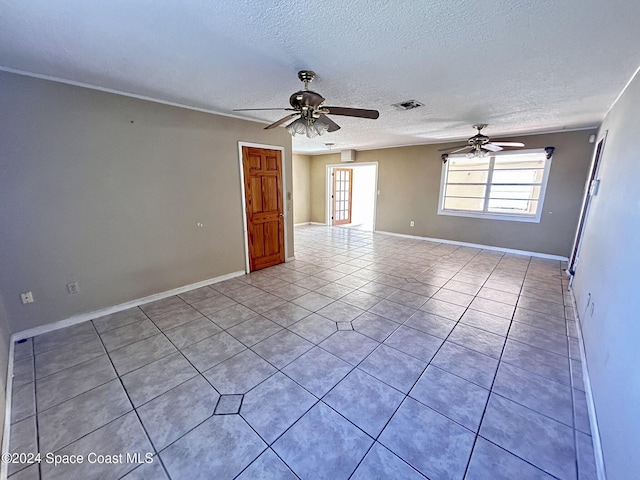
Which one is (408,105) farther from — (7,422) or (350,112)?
(7,422)

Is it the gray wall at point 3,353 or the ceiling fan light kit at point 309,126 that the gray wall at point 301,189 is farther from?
the gray wall at point 3,353

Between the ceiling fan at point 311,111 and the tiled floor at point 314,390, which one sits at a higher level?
the ceiling fan at point 311,111

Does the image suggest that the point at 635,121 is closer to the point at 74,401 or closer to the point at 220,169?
the point at 220,169

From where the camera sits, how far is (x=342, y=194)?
870 cm

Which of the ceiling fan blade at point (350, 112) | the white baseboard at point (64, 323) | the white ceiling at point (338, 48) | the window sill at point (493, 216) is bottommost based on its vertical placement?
the white baseboard at point (64, 323)

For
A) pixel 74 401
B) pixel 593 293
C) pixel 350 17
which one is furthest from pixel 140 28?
pixel 593 293

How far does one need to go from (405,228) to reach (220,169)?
16.6ft

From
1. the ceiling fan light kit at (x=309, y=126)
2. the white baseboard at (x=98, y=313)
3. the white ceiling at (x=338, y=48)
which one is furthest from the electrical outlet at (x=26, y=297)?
the ceiling fan light kit at (x=309, y=126)

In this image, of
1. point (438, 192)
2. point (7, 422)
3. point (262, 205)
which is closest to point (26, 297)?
point (7, 422)

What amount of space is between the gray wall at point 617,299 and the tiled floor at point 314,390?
260mm

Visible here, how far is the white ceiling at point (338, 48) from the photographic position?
1.43 m

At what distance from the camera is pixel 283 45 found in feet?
5.90

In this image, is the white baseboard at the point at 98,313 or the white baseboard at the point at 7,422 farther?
the white baseboard at the point at 98,313

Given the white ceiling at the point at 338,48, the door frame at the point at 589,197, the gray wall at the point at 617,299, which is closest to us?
the gray wall at the point at 617,299
